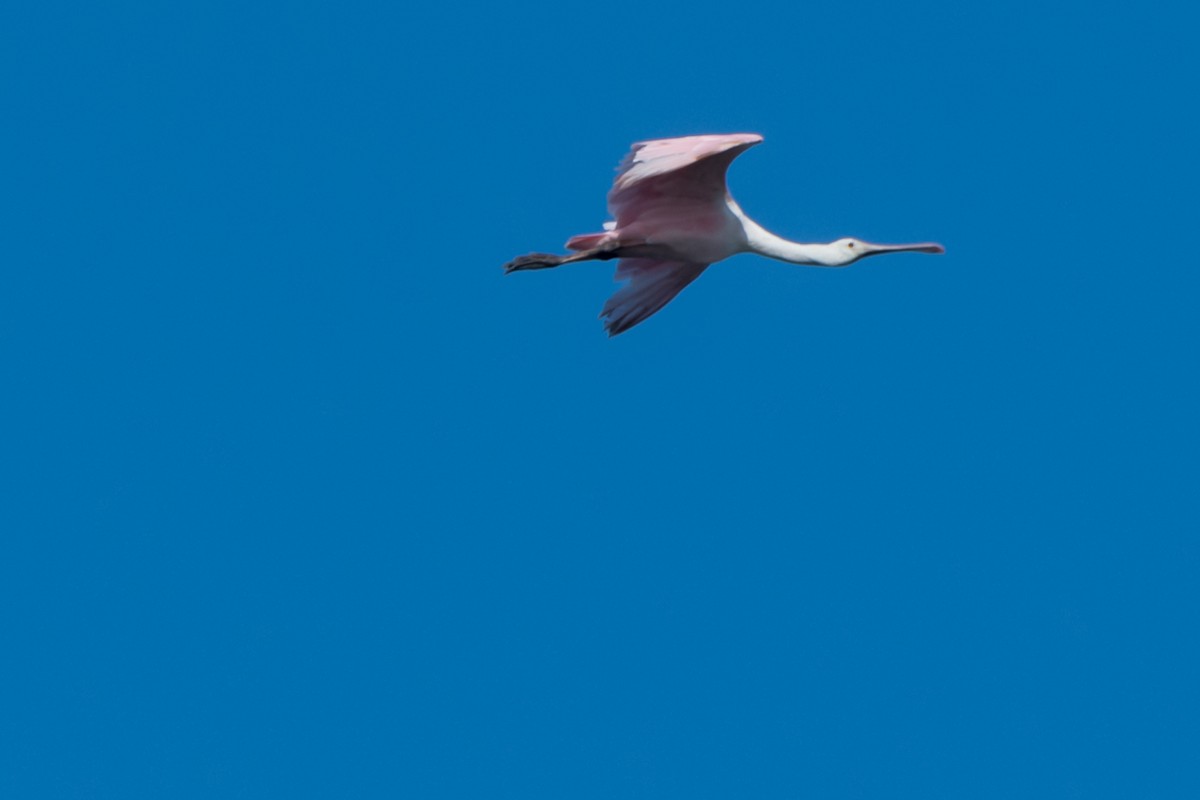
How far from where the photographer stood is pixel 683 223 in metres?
14.7

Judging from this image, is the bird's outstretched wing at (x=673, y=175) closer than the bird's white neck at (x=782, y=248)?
Yes

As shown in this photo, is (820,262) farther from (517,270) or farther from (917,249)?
(517,270)

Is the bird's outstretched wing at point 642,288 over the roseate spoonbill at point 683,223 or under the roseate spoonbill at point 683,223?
over

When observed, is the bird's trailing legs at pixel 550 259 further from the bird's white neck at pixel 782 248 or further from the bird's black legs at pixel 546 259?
the bird's white neck at pixel 782 248

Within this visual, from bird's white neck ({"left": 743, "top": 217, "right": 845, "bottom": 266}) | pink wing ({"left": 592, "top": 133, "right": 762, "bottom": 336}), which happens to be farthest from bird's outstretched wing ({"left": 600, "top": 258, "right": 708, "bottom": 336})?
bird's white neck ({"left": 743, "top": 217, "right": 845, "bottom": 266})

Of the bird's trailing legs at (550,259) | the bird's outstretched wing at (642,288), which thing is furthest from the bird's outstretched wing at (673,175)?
the bird's outstretched wing at (642,288)

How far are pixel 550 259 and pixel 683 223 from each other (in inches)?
33.7

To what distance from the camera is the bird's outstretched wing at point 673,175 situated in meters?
13.9

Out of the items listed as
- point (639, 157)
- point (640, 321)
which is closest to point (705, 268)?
point (640, 321)

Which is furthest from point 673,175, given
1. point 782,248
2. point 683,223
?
point 782,248

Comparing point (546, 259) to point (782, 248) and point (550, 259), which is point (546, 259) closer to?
point (550, 259)

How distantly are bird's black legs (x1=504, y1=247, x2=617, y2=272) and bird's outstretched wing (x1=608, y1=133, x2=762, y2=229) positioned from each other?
23 cm

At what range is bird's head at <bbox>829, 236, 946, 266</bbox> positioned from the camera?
603 inches

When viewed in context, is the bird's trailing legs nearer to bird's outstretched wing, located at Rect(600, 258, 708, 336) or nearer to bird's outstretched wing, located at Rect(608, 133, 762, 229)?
bird's outstretched wing, located at Rect(608, 133, 762, 229)
